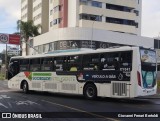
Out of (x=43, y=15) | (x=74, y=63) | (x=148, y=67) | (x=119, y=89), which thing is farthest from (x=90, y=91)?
(x=43, y=15)

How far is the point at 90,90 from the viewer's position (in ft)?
69.3

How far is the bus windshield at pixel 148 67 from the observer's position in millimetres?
19070

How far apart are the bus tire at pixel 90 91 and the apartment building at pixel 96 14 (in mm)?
48095

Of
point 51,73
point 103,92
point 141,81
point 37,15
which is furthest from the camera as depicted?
point 37,15

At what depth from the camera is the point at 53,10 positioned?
77375mm

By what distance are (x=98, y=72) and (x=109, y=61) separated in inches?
41.7

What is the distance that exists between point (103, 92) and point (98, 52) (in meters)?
2.37

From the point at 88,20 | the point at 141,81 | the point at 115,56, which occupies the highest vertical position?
the point at 88,20

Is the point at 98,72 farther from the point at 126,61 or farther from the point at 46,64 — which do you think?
the point at 46,64

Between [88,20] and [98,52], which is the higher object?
[88,20]

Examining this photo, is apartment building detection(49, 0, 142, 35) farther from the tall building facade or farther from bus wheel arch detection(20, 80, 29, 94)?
bus wheel arch detection(20, 80, 29, 94)

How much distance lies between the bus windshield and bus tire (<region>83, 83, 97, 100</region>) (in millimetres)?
3144

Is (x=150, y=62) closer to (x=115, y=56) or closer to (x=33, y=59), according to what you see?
(x=115, y=56)

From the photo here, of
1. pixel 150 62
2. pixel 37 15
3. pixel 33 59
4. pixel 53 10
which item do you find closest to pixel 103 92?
pixel 150 62
